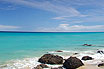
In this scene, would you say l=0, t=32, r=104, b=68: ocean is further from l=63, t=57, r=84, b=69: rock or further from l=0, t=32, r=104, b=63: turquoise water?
l=63, t=57, r=84, b=69: rock

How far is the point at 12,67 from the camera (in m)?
14.5

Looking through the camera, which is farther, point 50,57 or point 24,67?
point 50,57

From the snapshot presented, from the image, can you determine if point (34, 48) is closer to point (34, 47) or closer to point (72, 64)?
point (34, 47)

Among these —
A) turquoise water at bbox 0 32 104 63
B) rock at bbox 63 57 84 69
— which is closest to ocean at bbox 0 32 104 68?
turquoise water at bbox 0 32 104 63

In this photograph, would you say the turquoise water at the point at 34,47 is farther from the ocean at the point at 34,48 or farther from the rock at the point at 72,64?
the rock at the point at 72,64

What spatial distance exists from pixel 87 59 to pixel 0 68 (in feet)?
34.6

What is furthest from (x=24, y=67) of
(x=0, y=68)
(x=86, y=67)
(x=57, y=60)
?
(x=86, y=67)

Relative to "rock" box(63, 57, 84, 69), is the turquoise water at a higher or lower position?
lower

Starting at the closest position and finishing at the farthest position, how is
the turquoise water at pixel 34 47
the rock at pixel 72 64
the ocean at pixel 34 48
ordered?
the rock at pixel 72 64
the ocean at pixel 34 48
the turquoise water at pixel 34 47

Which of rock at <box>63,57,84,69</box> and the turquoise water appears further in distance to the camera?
the turquoise water

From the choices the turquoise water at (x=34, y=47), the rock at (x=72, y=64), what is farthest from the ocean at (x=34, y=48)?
the rock at (x=72, y=64)

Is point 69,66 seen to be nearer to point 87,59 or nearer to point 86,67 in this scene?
point 86,67

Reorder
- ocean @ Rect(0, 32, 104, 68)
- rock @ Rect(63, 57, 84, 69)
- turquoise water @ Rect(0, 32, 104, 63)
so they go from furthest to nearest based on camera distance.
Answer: turquoise water @ Rect(0, 32, 104, 63) → ocean @ Rect(0, 32, 104, 68) → rock @ Rect(63, 57, 84, 69)

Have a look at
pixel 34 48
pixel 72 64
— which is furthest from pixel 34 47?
pixel 72 64
